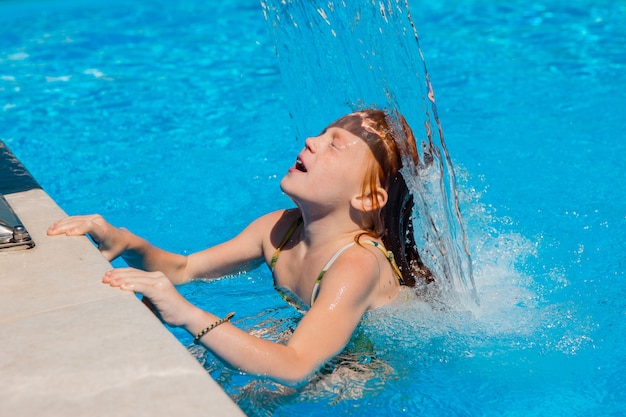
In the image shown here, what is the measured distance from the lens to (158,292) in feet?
7.59

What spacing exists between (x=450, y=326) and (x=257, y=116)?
345 cm

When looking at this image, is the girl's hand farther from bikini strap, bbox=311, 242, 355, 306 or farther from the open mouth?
the open mouth

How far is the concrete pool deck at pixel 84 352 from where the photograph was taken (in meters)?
1.69

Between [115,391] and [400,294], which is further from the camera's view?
[400,294]

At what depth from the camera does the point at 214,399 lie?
5.57 ft

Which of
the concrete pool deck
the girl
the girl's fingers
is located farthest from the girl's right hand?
the girl's fingers

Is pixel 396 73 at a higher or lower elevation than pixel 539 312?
higher

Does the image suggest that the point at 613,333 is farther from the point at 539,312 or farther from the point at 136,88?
the point at 136,88

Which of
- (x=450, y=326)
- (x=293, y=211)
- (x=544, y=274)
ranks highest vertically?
(x=293, y=211)

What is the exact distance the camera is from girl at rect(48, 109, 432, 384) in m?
2.37

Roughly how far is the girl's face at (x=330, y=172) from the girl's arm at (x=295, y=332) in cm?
26

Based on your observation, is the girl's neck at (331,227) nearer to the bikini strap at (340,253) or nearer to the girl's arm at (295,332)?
the bikini strap at (340,253)

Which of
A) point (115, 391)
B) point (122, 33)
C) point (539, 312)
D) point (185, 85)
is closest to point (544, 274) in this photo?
point (539, 312)

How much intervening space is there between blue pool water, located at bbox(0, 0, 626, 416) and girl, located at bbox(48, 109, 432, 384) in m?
0.24
